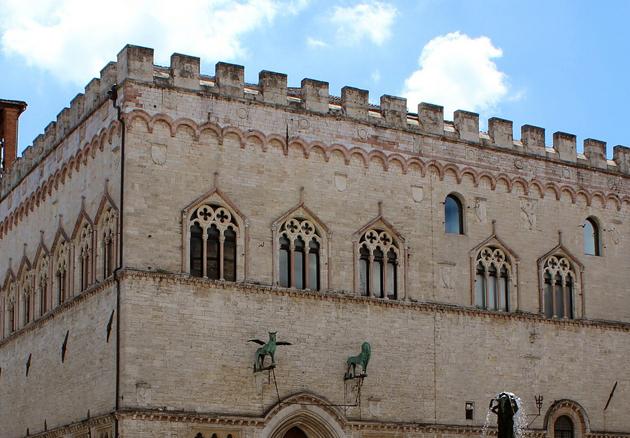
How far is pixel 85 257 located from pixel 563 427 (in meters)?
13.6

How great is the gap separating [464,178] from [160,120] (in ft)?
28.7

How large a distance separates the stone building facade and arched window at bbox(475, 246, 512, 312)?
0.06 metres

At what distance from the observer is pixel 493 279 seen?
107 feet

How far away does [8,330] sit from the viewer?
117ft

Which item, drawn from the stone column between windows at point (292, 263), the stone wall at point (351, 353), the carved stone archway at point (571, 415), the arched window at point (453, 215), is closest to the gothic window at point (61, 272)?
the stone wall at point (351, 353)

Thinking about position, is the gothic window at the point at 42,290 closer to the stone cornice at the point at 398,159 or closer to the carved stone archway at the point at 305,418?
the stone cornice at the point at 398,159

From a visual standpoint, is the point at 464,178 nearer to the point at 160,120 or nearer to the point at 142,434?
the point at 160,120

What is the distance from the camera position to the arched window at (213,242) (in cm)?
2845

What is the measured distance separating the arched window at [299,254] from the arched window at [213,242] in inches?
51.3

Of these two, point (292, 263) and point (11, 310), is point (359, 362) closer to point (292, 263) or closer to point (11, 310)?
point (292, 263)

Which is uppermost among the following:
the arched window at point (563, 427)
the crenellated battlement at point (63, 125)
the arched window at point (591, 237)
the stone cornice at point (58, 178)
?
the crenellated battlement at point (63, 125)

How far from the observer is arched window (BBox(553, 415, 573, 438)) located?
32844 millimetres

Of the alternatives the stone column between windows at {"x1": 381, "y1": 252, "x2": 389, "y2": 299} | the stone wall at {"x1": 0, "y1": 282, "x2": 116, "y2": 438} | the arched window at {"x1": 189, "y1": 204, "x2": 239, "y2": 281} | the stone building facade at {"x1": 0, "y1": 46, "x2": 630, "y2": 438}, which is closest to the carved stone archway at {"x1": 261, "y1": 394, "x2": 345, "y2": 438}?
the stone building facade at {"x1": 0, "y1": 46, "x2": 630, "y2": 438}

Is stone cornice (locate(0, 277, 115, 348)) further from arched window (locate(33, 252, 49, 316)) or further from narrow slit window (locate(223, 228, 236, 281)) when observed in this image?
narrow slit window (locate(223, 228, 236, 281))
